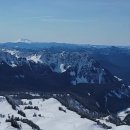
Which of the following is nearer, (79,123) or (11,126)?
(11,126)

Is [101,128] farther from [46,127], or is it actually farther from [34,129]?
[34,129]

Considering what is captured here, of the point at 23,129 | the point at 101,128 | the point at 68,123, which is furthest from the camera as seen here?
the point at 68,123

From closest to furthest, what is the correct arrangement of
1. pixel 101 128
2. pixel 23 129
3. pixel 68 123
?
pixel 23 129, pixel 101 128, pixel 68 123

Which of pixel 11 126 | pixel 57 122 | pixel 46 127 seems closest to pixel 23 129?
pixel 11 126

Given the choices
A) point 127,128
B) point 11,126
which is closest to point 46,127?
point 127,128

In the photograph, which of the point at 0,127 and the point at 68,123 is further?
the point at 68,123

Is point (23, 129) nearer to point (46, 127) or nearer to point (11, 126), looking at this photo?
point (11, 126)

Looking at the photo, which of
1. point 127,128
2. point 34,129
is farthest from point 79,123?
point 34,129
